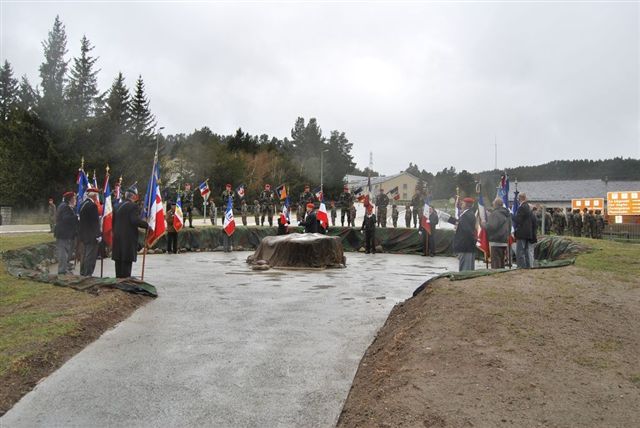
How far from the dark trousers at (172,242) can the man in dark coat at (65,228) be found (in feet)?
34.0

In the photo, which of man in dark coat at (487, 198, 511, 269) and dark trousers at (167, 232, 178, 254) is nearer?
man in dark coat at (487, 198, 511, 269)

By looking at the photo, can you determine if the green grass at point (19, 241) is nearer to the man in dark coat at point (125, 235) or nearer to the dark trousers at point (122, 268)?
the dark trousers at point (122, 268)

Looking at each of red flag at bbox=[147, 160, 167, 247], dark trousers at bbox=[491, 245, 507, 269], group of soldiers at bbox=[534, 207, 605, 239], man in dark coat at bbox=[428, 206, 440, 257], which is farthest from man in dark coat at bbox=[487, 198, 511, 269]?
group of soldiers at bbox=[534, 207, 605, 239]

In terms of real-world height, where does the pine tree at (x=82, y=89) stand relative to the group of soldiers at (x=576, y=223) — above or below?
above

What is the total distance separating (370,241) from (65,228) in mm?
14499

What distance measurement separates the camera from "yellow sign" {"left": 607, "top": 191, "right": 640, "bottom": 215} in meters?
40.3

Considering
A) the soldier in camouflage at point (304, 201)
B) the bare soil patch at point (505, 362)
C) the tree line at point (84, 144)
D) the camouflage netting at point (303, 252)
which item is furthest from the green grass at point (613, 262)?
the tree line at point (84, 144)

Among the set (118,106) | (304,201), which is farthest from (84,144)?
(304,201)

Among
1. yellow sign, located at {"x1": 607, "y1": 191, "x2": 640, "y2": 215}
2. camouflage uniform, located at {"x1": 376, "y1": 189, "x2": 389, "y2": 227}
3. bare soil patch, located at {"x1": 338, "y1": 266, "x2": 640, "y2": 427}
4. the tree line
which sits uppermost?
the tree line

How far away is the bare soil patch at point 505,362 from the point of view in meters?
4.48

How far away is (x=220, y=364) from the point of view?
6.61 meters

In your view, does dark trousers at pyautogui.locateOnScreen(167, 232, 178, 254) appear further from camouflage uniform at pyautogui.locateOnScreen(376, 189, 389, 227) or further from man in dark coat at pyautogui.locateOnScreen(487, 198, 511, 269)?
man in dark coat at pyautogui.locateOnScreen(487, 198, 511, 269)

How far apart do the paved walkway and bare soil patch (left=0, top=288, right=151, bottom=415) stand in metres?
0.14

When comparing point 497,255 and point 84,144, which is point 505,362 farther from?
point 84,144
